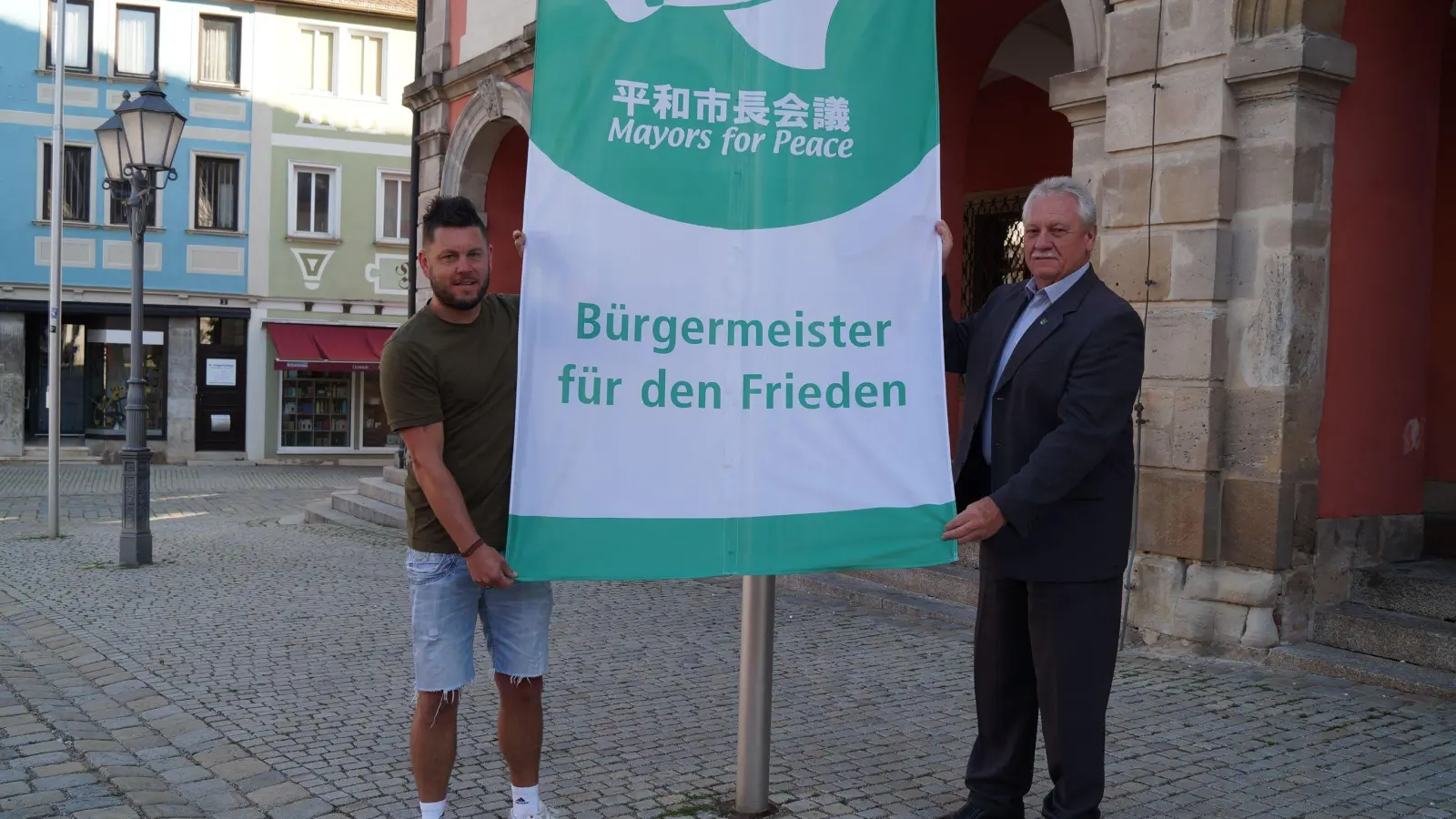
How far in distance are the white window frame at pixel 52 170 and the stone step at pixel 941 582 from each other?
22327mm

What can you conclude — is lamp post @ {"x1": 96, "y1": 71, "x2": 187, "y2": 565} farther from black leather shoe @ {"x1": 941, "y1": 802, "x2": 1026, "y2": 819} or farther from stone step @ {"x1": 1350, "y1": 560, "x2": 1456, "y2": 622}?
stone step @ {"x1": 1350, "y1": 560, "x2": 1456, "y2": 622}

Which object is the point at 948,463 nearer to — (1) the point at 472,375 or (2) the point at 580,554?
(2) the point at 580,554

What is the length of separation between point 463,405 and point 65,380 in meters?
26.1

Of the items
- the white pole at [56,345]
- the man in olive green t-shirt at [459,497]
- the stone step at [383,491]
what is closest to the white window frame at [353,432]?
the stone step at [383,491]

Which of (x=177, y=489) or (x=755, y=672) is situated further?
(x=177, y=489)

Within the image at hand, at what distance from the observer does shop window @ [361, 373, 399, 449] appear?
93.1 ft

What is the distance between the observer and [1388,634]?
20.4 ft

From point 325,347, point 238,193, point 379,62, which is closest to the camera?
point 238,193

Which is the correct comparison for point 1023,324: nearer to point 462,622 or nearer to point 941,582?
point 462,622

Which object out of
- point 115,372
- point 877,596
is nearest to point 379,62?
point 115,372

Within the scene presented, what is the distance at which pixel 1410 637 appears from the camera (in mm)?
6098

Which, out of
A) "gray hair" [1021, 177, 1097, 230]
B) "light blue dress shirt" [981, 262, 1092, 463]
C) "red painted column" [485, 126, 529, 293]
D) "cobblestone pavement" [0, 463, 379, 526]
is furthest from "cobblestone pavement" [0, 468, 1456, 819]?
"cobblestone pavement" [0, 463, 379, 526]

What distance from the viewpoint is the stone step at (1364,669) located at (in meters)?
5.80

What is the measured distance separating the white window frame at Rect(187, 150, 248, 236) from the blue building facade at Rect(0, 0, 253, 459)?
0.03m
